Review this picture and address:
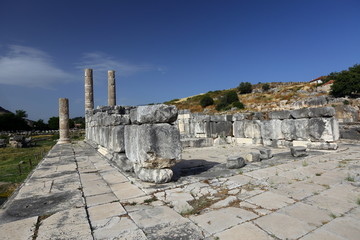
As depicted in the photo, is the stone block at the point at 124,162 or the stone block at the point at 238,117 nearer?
the stone block at the point at 124,162

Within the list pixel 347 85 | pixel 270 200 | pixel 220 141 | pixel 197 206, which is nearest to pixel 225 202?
pixel 197 206

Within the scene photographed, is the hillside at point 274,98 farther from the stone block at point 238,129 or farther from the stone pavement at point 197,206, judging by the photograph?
the stone pavement at point 197,206

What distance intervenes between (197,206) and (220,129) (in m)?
8.69

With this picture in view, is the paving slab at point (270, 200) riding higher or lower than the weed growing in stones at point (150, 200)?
lower

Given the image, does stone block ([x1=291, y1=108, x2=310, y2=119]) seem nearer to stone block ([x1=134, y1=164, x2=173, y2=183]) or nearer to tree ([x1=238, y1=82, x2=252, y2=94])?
stone block ([x1=134, y1=164, x2=173, y2=183])

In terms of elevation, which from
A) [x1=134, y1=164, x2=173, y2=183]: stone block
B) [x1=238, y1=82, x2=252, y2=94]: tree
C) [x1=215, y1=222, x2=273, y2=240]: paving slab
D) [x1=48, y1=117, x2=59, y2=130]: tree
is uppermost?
[x1=238, y1=82, x2=252, y2=94]: tree

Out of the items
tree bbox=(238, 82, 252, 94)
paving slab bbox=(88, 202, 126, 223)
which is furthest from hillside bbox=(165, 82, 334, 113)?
paving slab bbox=(88, 202, 126, 223)

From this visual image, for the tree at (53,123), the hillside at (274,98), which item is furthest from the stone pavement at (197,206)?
the tree at (53,123)

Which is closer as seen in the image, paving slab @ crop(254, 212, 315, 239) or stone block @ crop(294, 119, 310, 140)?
paving slab @ crop(254, 212, 315, 239)

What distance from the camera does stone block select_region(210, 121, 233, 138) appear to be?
455 inches

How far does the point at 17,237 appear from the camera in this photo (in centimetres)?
259

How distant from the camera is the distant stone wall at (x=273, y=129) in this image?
7.66 meters

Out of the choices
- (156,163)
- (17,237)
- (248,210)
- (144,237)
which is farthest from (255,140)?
(17,237)

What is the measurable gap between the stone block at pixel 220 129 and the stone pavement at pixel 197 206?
6.19 metres
